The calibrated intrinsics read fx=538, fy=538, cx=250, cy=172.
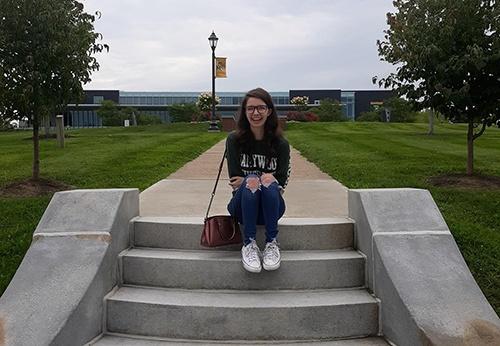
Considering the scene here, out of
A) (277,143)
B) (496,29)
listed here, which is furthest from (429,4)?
(277,143)

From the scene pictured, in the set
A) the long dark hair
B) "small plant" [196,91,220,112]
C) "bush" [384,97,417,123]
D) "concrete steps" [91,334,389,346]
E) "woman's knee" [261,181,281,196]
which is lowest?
"concrete steps" [91,334,389,346]

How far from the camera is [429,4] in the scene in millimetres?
8711

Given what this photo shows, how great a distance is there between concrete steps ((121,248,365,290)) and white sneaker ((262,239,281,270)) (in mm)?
114

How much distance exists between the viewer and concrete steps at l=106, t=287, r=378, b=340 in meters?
3.58

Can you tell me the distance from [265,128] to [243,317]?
1475mm

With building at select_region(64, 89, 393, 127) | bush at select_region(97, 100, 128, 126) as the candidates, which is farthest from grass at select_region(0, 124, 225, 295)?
building at select_region(64, 89, 393, 127)

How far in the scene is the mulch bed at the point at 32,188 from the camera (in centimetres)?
811

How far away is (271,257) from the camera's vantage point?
390 centimetres

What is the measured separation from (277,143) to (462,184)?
5.40 meters

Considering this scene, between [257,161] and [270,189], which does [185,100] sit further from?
[270,189]

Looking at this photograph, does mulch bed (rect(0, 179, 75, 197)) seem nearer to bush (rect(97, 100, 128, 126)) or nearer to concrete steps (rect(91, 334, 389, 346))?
concrete steps (rect(91, 334, 389, 346))

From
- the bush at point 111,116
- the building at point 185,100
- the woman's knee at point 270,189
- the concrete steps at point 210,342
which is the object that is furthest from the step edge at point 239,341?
the building at point 185,100

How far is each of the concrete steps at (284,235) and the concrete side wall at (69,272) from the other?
18cm

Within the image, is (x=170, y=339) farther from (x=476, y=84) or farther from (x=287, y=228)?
(x=476, y=84)
